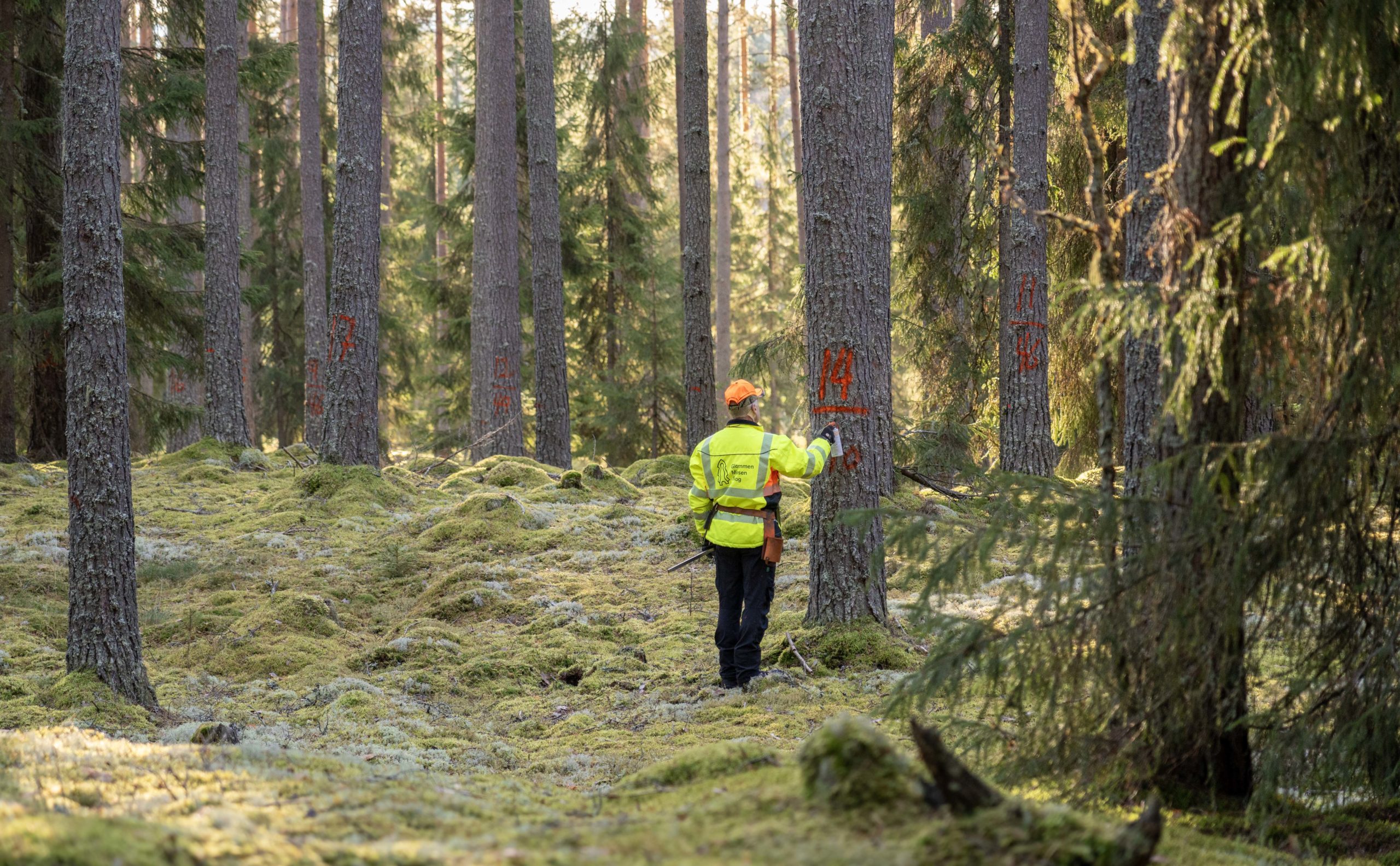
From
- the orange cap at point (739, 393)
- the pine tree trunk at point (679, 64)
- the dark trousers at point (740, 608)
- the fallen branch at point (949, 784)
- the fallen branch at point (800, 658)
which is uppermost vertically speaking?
the pine tree trunk at point (679, 64)

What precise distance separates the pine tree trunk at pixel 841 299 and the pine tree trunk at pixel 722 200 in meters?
19.7

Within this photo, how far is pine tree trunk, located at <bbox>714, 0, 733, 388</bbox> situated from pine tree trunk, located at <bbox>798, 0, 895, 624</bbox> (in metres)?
19.7

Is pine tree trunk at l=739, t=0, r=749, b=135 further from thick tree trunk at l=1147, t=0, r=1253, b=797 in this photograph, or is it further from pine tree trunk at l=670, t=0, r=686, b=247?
thick tree trunk at l=1147, t=0, r=1253, b=797

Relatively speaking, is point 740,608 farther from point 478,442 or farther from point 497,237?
point 497,237

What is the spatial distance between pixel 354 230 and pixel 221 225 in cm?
400

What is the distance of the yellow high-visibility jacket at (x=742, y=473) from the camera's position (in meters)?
7.32

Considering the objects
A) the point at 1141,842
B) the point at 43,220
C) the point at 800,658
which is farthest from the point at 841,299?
the point at 43,220

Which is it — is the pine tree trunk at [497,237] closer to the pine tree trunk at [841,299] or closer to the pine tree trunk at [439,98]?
the pine tree trunk at [841,299]

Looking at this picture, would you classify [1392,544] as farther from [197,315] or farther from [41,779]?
[197,315]

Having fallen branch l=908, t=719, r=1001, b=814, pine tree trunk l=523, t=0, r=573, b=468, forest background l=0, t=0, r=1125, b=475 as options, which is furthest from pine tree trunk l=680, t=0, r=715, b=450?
fallen branch l=908, t=719, r=1001, b=814

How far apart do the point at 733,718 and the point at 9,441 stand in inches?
497

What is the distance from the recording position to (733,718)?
677cm

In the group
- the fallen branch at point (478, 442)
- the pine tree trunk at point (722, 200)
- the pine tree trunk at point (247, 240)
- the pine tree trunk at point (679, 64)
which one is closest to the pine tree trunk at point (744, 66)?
the pine tree trunk at point (679, 64)

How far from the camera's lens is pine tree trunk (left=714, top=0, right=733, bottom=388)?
2778 cm
